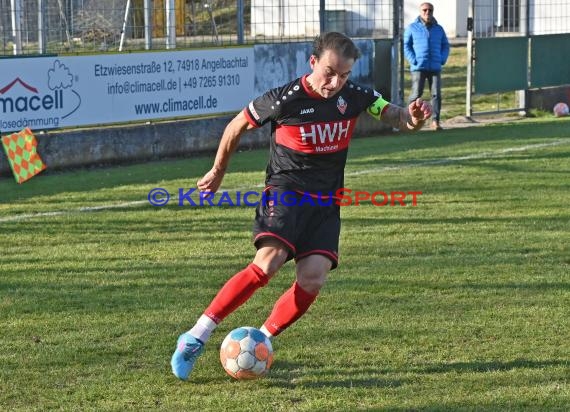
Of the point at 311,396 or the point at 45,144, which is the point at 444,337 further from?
the point at 45,144

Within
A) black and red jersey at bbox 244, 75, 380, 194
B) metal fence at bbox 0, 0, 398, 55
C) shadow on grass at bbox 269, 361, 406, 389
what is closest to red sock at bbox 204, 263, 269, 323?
shadow on grass at bbox 269, 361, 406, 389

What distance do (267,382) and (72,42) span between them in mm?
9012

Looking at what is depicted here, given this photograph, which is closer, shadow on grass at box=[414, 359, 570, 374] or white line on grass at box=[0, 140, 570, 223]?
shadow on grass at box=[414, 359, 570, 374]

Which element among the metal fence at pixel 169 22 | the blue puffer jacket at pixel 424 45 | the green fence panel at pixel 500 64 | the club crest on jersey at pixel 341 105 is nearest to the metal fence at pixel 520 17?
the green fence panel at pixel 500 64

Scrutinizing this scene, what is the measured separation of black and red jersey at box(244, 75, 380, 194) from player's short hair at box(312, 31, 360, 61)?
258mm

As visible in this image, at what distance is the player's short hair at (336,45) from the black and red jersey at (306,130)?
26 centimetres

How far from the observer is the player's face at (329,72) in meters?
5.57

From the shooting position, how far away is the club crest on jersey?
5875mm

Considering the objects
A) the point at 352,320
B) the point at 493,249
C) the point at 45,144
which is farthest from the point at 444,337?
the point at 45,144

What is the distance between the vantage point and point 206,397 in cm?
529

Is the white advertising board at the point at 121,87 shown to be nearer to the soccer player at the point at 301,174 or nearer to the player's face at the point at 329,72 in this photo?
the soccer player at the point at 301,174

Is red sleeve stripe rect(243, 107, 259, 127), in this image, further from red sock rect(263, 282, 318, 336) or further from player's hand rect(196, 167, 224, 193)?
red sock rect(263, 282, 318, 336)

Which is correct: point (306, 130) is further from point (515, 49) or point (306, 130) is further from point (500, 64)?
point (515, 49)

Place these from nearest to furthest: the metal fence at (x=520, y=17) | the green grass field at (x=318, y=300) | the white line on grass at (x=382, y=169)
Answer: the green grass field at (x=318, y=300) < the white line on grass at (x=382, y=169) < the metal fence at (x=520, y=17)
